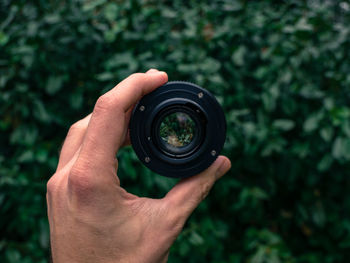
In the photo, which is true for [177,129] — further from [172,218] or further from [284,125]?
[284,125]

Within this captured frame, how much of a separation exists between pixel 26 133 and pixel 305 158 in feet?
4.54

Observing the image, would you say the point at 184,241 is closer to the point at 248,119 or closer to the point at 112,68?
the point at 248,119

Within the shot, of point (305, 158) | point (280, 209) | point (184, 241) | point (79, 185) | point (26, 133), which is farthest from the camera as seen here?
point (280, 209)

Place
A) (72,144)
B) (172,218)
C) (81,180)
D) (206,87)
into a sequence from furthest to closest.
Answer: (206,87), (72,144), (172,218), (81,180)

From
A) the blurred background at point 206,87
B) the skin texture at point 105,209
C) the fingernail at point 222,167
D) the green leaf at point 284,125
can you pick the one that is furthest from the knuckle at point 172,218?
the green leaf at point 284,125

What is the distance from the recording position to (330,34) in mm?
1741

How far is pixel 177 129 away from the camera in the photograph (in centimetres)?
110

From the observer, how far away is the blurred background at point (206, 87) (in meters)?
1.62

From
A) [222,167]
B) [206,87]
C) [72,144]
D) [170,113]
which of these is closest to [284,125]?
[206,87]

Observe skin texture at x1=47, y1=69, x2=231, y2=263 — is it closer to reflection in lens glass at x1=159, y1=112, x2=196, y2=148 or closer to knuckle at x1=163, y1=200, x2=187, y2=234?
knuckle at x1=163, y1=200, x2=187, y2=234

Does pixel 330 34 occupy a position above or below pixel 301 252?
above

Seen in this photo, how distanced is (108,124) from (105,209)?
209mm

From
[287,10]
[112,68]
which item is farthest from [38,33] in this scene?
[287,10]

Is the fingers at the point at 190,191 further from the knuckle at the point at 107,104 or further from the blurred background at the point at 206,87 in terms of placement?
the blurred background at the point at 206,87
